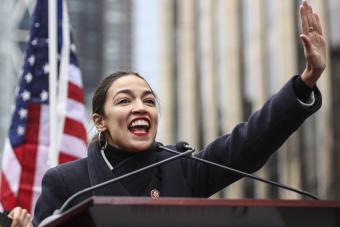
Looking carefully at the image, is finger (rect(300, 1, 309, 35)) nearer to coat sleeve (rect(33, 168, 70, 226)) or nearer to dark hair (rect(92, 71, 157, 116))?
dark hair (rect(92, 71, 157, 116))

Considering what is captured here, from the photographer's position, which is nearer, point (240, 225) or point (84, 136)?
point (240, 225)

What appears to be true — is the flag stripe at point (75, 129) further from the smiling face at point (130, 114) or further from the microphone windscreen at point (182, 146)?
the microphone windscreen at point (182, 146)

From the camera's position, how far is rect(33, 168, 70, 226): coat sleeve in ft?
11.9

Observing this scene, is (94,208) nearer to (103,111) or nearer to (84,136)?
(103,111)

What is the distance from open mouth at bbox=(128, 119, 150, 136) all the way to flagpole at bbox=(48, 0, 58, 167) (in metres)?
4.03

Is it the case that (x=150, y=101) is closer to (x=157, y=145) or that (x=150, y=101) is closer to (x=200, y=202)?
(x=157, y=145)

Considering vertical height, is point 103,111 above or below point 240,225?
above

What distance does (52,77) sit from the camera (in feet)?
27.0

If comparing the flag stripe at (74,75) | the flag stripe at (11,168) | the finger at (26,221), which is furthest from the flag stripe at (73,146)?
the finger at (26,221)

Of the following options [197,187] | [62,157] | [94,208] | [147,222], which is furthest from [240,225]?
[62,157]

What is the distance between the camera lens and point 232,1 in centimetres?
3678

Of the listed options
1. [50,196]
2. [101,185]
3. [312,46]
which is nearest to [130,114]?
[50,196]

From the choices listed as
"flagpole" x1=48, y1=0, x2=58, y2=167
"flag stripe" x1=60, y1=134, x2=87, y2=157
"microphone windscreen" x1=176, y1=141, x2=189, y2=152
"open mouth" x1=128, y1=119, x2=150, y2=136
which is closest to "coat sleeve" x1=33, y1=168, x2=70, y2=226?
"open mouth" x1=128, y1=119, x2=150, y2=136

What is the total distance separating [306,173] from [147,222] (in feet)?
86.8
